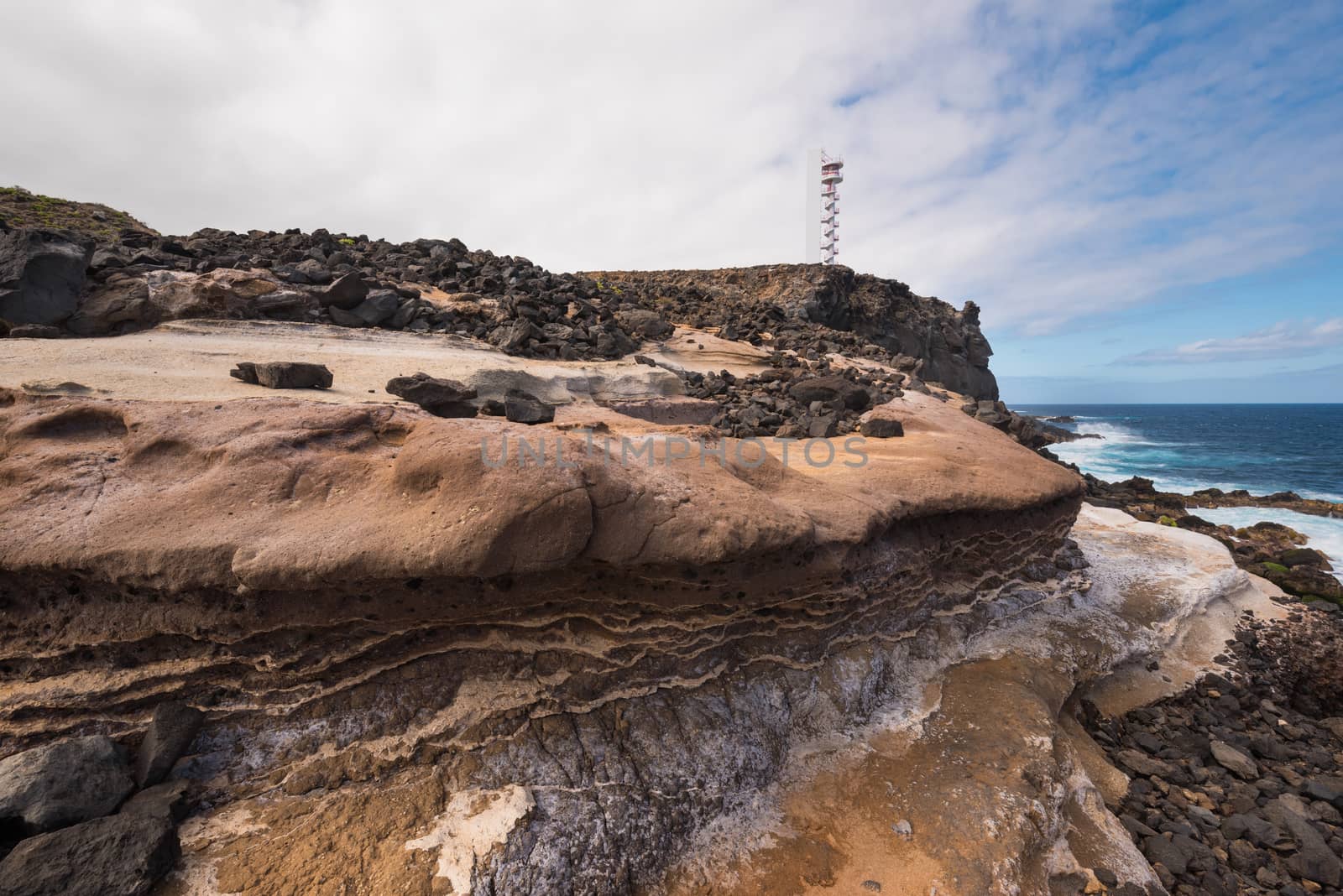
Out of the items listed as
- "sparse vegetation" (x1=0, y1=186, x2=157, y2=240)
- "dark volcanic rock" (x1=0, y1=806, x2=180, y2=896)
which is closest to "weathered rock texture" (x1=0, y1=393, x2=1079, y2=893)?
"dark volcanic rock" (x1=0, y1=806, x2=180, y2=896)

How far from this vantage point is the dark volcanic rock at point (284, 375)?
5.56 metres

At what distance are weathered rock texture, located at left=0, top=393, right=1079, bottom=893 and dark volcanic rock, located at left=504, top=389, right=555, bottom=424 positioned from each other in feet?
4.24

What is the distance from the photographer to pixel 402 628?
12.0 feet

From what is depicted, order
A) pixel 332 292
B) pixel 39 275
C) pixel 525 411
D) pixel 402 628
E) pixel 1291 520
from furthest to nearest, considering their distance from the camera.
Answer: pixel 1291 520, pixel 332 292, pixel 39 275, pixel 525 411, pixel 402 628

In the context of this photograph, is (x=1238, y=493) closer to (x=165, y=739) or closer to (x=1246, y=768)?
(x=1246, y=768)

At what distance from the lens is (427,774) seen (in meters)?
3.46

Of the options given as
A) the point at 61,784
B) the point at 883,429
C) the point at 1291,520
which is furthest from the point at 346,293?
the point at 1291,520

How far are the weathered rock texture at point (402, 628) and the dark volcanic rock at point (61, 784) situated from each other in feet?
1.10

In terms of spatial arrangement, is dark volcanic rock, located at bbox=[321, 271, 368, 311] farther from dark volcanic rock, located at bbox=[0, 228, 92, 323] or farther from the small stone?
the small stone

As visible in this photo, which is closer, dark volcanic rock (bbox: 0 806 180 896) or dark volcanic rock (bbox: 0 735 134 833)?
dark volcanic rock (bbox: 0 806 180 896)

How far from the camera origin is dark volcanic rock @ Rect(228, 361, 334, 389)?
5.56 meters

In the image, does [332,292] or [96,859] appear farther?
[332,292]

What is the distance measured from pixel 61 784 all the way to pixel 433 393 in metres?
3.73

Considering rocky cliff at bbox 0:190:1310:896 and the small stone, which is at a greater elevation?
rocky cliff at bbox 0:190:1310:896
